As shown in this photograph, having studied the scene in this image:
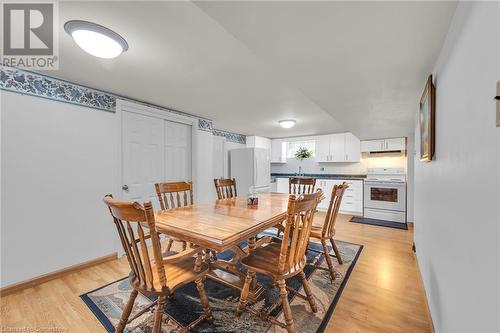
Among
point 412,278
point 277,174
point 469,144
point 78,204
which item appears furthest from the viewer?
point 277,174

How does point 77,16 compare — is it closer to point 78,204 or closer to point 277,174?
point 78,204

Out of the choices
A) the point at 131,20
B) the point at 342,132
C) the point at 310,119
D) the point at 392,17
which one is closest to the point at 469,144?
the point at 392,17

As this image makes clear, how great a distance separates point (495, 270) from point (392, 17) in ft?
3.72

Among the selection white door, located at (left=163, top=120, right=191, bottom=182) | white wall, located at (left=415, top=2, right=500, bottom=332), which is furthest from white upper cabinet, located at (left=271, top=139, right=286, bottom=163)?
white wall, located at (left=415, top=2, right=500, bottom=332)

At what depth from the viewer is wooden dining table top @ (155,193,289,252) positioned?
1.28 meters

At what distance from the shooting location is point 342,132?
554cm

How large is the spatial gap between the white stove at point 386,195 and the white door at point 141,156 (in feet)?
14.6

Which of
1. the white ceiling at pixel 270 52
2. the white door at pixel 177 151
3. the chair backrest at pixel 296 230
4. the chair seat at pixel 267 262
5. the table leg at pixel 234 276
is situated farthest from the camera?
the white door at pixel 177 151

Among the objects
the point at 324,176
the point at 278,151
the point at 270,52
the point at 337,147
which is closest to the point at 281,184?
the point at 278,151

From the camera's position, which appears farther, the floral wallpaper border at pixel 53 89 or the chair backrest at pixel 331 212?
the chair backrest at pixel 331 212

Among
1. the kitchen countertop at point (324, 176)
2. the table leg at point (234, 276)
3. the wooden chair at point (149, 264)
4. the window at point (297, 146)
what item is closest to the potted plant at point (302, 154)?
the window at point (297, 146)

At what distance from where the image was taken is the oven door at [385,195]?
457 cm

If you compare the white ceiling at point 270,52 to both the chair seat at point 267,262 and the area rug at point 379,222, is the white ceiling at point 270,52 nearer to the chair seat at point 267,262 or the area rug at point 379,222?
the chair seat at point 267,262

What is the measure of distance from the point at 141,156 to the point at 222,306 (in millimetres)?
2341
